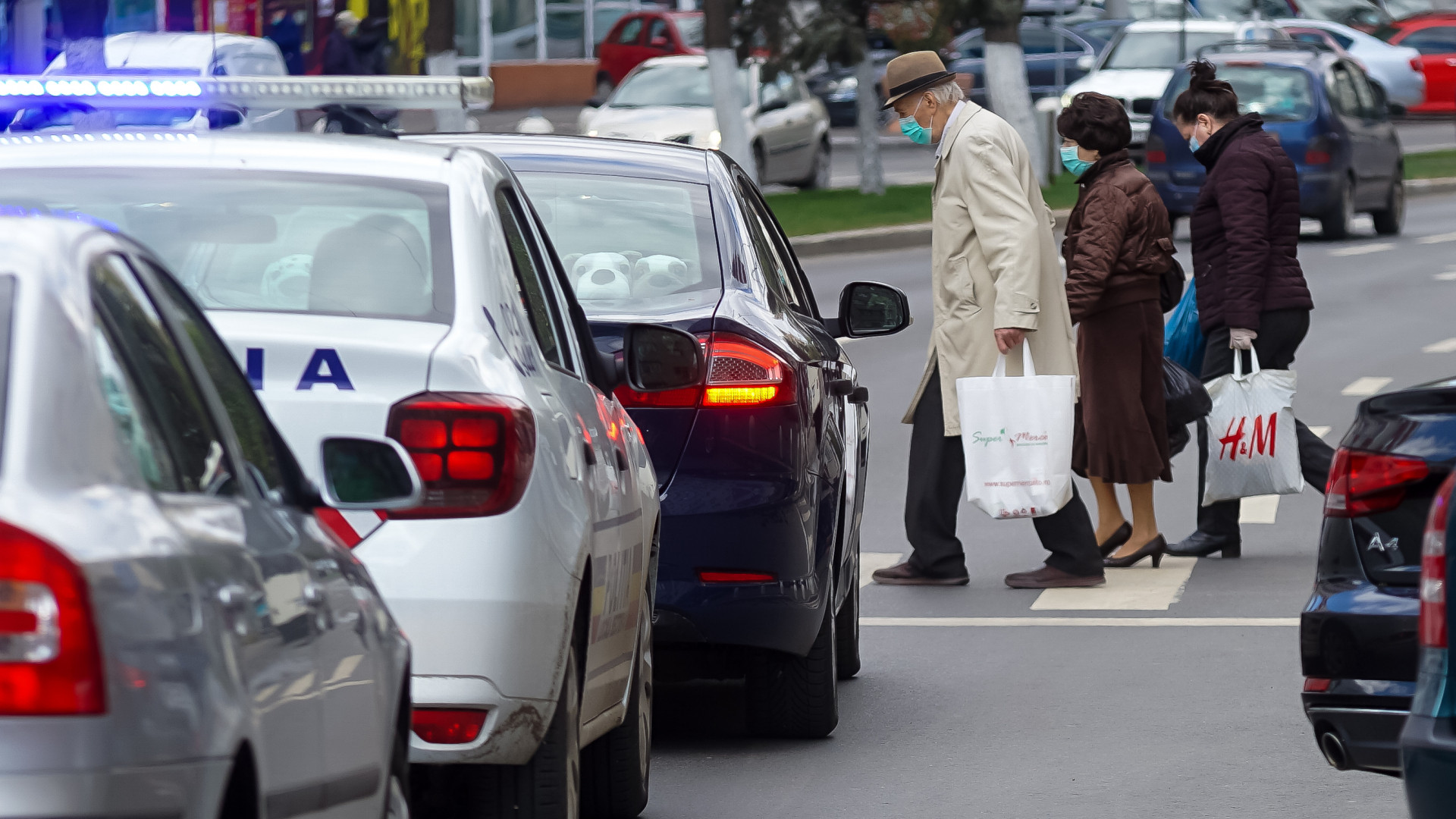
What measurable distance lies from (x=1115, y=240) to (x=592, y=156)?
339 cm

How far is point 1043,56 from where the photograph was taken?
135ft

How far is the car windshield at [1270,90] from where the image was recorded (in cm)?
2409

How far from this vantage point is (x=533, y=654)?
4680 millimetres

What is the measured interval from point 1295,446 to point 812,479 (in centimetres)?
425

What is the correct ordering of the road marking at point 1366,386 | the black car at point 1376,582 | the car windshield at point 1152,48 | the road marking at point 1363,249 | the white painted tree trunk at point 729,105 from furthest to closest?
the car windshield at point 1152,48 → the white painted tree trunk at point 729,105 → the road marking at point 1363,249 → the road marking at point 1366,386 → the black car at point 1376,582

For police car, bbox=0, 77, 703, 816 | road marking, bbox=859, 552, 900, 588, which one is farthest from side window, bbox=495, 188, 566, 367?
road marking, bbox=859, 552, 900, 588

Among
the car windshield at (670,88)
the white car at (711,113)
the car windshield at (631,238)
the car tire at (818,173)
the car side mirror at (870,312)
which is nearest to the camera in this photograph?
the car windshield at (631,238)

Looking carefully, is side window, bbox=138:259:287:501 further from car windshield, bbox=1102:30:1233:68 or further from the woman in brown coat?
car windshield, bbox=1102:30:1233:68

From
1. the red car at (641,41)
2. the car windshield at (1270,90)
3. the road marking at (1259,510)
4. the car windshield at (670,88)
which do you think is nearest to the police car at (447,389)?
the road marking at (1259,510)

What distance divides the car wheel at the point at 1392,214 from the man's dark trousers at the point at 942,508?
56.4ft

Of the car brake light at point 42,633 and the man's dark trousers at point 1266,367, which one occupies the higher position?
the car brake light at point 42,633

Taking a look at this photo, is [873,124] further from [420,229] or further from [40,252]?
[40,252]

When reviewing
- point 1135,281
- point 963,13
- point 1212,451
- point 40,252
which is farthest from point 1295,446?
point 963,13

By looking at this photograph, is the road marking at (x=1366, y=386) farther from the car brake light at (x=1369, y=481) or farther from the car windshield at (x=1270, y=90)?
the car brake light at (x=1369, y=481)
